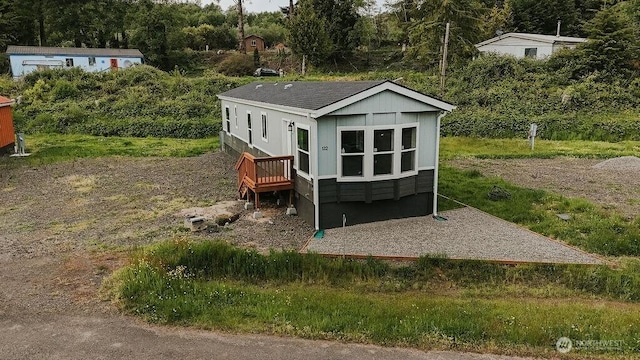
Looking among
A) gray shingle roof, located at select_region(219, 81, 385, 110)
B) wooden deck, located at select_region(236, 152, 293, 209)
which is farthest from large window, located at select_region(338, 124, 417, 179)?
wooden deck, located at select_region(236, 152, 293, 209)

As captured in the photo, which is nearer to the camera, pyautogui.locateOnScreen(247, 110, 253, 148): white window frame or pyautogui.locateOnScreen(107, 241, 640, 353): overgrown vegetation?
pyautogui.locateOnScreen(107, 241, 640, 353): overgrown vegetation

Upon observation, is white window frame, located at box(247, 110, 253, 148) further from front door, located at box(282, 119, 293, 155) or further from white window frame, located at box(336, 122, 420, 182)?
white window frame, located at box(336, 122, 420, 182)

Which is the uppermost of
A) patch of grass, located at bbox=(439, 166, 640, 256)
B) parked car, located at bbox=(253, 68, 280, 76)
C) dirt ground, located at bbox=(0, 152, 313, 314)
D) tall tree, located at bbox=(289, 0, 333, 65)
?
tall tree, located at bbox=(289, 0, 333, 65)

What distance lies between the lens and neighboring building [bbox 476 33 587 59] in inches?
1184

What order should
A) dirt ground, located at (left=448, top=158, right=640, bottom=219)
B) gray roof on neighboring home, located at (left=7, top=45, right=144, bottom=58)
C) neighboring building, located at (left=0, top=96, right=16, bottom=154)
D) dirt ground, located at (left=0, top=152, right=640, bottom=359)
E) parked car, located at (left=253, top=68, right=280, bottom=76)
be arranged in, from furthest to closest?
1. parked car, located at (left=253, top=68, right=280, bottom=76)
2. gray roof on neighboring home, located at (left=7, top=45, right=144, bottom=58)
3. neighboring building, located at (left=0, top=96, right=16, bottom=154)
4. dirt ground, located at (left=448, top=158, right=640, bottom=219)
5. dirt ground, located at (left=0, top=152, right=640, bottom=359)

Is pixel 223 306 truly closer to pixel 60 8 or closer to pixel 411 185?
pixel 411 185

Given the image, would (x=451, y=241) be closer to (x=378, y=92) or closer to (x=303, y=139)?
(x=378, y=92)

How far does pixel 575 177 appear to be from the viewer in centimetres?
1503

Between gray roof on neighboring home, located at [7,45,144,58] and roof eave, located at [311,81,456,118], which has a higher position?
gray roof on neighboring home, located at [7,45,144,58]

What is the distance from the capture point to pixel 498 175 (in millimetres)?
15320

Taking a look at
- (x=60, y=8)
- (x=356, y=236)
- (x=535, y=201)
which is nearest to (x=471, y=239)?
(x=356, y=236)

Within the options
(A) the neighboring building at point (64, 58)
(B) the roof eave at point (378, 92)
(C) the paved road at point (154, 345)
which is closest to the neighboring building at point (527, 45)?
(B) the roof eave at point (378, 92)

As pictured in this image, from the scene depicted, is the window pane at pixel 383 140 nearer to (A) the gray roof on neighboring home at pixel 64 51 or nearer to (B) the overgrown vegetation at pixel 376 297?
(B) the overgrown vegetation at pixel 376 297

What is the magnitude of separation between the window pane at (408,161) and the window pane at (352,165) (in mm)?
1037
